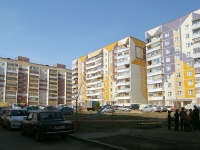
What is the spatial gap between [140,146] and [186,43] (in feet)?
201

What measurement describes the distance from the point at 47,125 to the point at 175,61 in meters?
62.1

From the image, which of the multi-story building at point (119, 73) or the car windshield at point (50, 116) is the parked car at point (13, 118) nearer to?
the car windshield at point (50, 116)

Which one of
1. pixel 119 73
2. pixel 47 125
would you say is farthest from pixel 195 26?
pixel 47 125

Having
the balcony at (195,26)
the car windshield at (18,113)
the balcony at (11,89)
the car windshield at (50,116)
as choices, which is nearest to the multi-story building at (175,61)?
the balcony at (195,26)

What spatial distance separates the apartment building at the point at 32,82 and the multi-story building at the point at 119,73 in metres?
27.1

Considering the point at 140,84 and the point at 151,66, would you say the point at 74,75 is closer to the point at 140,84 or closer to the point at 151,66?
the point at 140,84

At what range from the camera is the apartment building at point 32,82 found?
102812 millimetres

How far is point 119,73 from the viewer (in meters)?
84.3

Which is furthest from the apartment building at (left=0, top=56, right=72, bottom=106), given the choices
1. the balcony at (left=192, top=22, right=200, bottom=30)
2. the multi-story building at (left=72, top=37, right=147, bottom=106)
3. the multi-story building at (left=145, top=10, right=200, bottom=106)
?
the balcony at (left=192, top=22, right=200, bottom=30)

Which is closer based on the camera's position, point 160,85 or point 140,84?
point 160,85

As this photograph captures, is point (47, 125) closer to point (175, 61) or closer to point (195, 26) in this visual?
point (195, 26)

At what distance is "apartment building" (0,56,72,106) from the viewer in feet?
337

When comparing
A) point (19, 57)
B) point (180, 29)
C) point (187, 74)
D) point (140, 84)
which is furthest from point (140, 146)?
point (19, 57)

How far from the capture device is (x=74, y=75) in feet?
386
